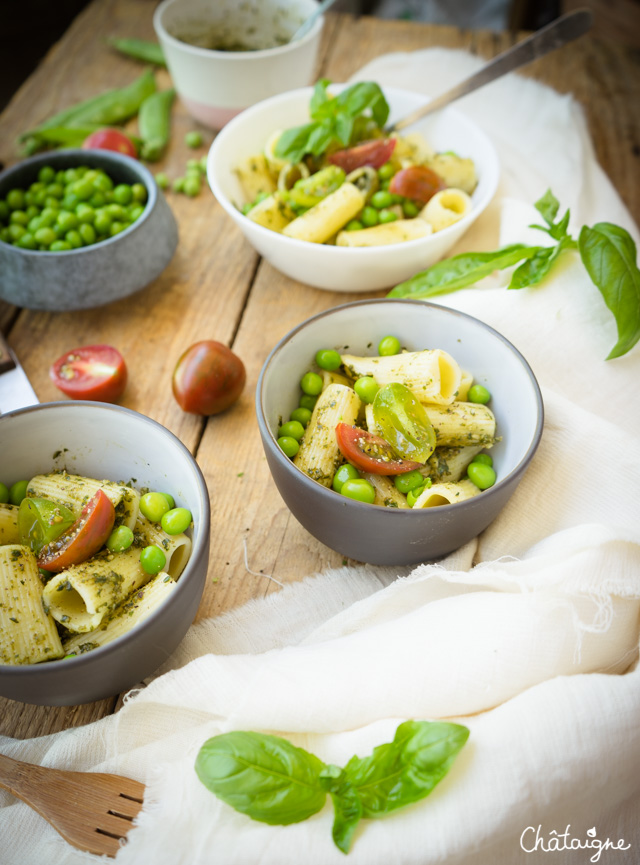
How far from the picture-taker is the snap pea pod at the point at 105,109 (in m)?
2.29

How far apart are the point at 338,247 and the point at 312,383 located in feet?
1.33

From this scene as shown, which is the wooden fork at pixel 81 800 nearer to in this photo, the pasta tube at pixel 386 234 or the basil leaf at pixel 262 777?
the basil leaf at pixel 262 777

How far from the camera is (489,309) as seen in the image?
1541 millimetres

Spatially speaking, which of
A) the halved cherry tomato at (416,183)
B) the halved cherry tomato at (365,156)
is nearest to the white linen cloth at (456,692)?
the halved cherry tomato at (416,183)

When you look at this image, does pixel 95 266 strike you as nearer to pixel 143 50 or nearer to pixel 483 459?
pixel 483 459

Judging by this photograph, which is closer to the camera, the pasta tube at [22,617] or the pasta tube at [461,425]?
the pasta tube at [22,617]

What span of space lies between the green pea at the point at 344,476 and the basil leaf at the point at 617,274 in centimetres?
59

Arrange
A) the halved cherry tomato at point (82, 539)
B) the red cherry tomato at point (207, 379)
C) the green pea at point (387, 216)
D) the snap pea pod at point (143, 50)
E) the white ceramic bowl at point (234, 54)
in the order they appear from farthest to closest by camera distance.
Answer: the snap pea pod at point (143, 50) → the white ceramic bowl at point (234, 54) → the green pea at point (387, 216) → the red cherry tomato at point (207, 379) → the halved cherry tomato at point (82, 539)

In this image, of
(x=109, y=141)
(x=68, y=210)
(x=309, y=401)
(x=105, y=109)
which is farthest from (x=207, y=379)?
(x=105, y=109)

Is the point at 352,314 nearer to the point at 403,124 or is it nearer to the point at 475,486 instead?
the point at 475,486

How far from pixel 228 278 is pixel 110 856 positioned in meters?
1.40

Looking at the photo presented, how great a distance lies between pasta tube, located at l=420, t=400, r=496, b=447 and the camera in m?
1.31

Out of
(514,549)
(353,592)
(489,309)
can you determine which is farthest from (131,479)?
(489,309)

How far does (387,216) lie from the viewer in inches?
68.7
